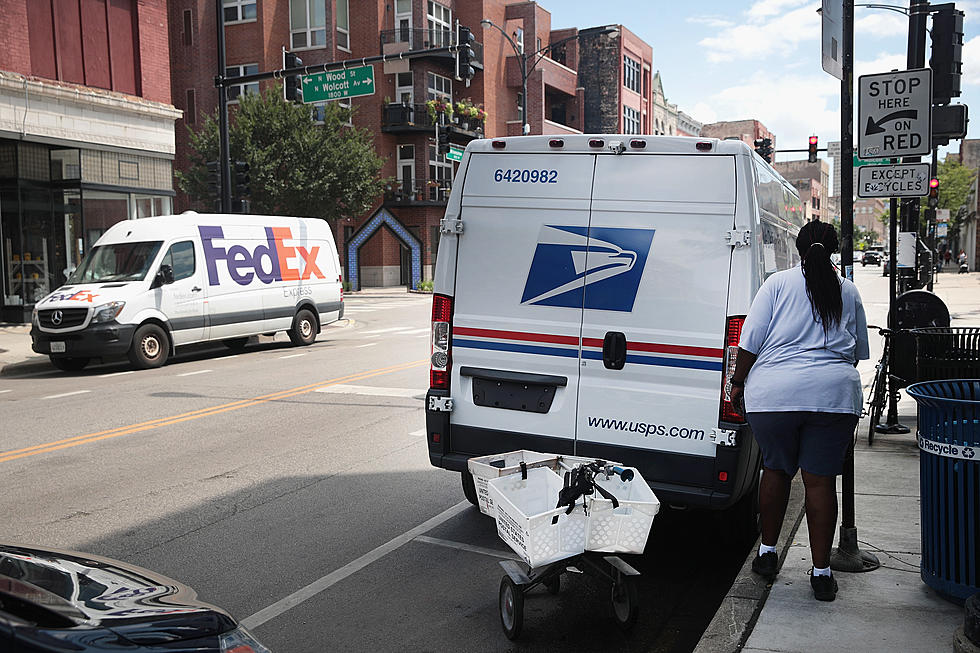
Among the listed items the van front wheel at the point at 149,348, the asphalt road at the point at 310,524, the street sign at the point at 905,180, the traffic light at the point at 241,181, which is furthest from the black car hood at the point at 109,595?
the traffic light at the point at 241,181

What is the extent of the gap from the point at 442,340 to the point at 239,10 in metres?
43.8

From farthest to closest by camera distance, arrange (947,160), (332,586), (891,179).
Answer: (947,160), (891,179), (332,586)

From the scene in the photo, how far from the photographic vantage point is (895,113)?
6.43 metres

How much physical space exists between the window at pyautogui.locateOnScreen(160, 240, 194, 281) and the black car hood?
13.5 m

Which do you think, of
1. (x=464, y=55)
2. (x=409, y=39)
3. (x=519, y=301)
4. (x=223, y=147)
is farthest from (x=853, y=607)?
(x=409, y=39)

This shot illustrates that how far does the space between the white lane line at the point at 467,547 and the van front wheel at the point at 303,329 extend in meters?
13.2

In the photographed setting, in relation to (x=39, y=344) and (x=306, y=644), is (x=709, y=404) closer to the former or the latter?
(x=306, y=644)

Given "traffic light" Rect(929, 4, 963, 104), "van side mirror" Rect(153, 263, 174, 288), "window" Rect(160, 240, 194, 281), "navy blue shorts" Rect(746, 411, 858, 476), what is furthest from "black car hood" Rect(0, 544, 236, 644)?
"window" Rect(160, 240, 194, 281)

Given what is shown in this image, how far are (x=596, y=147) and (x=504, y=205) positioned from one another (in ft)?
2.34

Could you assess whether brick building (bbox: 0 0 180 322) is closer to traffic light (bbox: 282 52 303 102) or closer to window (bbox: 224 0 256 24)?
traffic light (bbox: 282 52 303 102)

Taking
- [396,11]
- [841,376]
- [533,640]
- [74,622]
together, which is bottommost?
[533,640]

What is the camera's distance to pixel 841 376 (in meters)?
4.50

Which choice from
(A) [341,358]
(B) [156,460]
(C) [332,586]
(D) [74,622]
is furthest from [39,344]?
(D) [74,622]

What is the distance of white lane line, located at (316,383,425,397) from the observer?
1187cm
